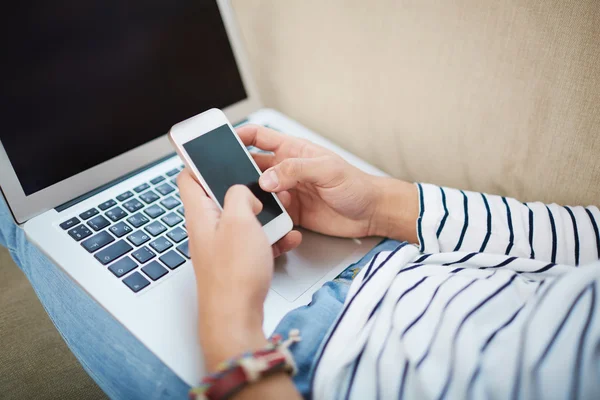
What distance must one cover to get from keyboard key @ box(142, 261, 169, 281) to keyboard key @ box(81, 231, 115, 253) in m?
0.06

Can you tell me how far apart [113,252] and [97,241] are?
26 millimetres

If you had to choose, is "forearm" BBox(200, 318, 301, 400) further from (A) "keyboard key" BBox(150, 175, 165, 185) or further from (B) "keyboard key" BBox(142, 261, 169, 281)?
(A) "keyboard key" BBox(150, 175, 165, 185)

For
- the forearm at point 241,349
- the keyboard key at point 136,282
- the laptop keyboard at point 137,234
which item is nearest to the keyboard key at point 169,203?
the laptop keyboard at point 137,234

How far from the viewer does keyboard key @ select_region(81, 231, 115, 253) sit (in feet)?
1.61

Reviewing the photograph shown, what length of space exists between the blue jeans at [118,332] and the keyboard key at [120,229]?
7cm

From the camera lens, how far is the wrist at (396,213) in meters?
0.57

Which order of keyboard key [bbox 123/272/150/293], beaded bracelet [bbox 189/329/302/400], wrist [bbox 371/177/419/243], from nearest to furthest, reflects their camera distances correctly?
beaded bracelet [bbox 189/329/302/400] → keyboard key [bbox 123/272/150/293] → wrist [bbox 371/177/419/243]

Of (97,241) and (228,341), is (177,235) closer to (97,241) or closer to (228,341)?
(97,241)

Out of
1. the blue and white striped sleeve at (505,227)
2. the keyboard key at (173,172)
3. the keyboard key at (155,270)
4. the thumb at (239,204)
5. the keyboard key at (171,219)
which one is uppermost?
the thumb at (239,204)

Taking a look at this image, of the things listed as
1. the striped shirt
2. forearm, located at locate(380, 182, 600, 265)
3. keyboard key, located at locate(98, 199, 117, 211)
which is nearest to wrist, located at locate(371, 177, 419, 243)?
forearm, located at locate(380, 182, 600, 265)

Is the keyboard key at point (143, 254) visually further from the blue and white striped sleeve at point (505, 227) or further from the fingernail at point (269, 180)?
the blue and white striped sleeve at point (505, 227)

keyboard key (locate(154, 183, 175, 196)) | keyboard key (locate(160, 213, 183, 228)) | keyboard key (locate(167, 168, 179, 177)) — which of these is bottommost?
keyboard key (locate(160, 213, 183, 228))

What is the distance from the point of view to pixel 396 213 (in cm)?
57

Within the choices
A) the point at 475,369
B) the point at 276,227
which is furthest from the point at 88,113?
the point at 475,369
